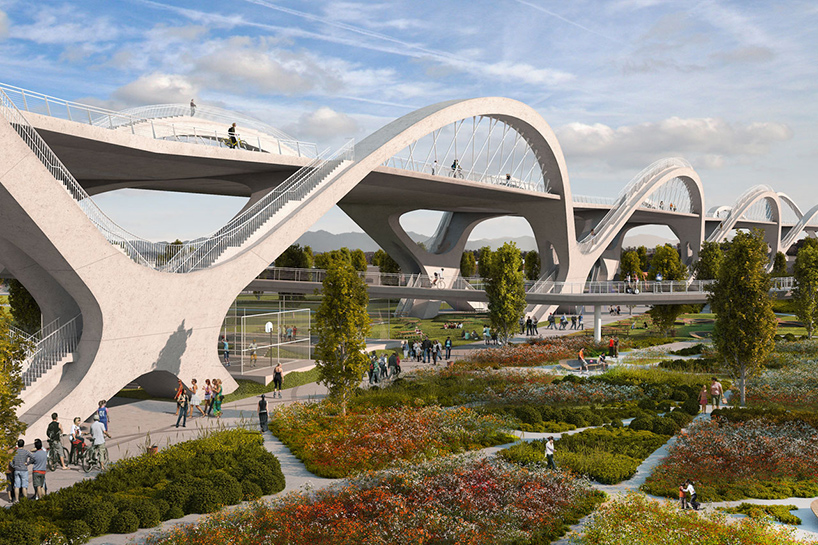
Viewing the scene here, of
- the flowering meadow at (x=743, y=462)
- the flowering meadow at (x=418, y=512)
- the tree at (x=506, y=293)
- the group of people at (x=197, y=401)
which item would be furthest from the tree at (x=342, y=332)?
the tree at (x=506, y=293)

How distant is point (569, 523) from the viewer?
480 inches

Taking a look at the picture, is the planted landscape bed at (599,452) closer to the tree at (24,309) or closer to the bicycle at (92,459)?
the bicycle at (92,459)

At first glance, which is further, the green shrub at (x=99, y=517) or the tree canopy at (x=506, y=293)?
the tree canopy at (x=506, y=293)

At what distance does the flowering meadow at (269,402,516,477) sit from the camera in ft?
52.1

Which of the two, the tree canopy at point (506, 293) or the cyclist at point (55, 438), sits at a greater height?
the tree canopy at point (506, 293)

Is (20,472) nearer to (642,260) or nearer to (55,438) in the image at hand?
(55,438)

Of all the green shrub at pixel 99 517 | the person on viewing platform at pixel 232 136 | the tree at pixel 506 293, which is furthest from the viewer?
the tree at pixel 506 293

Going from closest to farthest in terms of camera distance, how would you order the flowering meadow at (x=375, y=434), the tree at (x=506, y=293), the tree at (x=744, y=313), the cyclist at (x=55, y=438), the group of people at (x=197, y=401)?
1. the flowering meadow at (x=375, y=434)
2. the cyclist at (x=55, y=438)
3. the group of people at (x=197, y=401)
4. the tree at (x=744, y=313)
5. the tree at (x=506, y=293)

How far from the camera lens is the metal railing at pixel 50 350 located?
Answer: 19.3m

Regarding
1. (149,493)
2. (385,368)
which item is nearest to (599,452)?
(149,493)

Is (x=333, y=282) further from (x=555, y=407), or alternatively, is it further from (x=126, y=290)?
(x=555, y=407)

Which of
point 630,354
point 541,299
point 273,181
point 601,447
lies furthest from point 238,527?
point 541,299

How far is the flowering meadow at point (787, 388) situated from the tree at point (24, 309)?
28387 millimetres

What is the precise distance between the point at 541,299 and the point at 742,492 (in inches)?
1082
